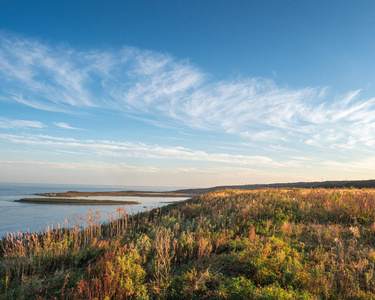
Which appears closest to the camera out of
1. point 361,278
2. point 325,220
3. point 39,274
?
point 361,278

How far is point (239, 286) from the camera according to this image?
4492mm

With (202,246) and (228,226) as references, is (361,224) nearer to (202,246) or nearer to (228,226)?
(228,226)

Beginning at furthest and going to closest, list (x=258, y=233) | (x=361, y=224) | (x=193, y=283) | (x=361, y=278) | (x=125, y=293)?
(x=361, y=224) < (x=258, y=233) < (x=361, y=278) < (x=193, y=283) < (x=125, y=293)

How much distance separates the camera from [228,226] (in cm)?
983

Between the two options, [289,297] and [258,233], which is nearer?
[289,297]

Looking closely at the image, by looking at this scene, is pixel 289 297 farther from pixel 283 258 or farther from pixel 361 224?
pixel 361 224

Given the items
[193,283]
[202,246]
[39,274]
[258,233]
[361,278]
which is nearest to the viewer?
[193,283]

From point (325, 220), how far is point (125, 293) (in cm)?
945

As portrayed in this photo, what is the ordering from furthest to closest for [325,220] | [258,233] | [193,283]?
1. [325,220]
2. [258,233]
3. [193,283]

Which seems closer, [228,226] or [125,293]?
[125,293]

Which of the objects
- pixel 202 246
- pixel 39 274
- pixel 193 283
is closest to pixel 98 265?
pixel 39 274

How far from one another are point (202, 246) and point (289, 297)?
2995 millimetres

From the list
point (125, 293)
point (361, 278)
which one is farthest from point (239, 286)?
point (361, 278)

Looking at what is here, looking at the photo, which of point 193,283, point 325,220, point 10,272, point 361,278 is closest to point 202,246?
point 193,283
